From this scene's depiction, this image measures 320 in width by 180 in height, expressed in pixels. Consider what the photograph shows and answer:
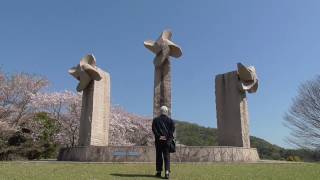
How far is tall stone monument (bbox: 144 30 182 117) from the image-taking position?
17.3 metres

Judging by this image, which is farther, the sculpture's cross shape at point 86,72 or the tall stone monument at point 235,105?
the tall stone monument at point 235,105

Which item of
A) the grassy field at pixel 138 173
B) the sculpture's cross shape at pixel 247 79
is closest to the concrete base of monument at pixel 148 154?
the grassy field at pixel 138 173

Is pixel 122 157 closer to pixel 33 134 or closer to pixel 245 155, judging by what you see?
pixel 245 155

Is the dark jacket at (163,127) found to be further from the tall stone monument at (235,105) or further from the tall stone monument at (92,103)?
the tall stone monument at (235,105)

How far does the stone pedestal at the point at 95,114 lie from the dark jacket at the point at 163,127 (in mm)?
7933

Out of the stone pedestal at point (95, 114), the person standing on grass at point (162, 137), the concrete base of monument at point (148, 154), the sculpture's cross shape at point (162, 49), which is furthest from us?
the sculpture's cross shape at point (162, 49)

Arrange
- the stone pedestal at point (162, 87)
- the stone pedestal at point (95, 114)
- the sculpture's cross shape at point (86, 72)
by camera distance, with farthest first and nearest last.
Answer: the stone pedestal at point (162, 87), the sculpture's cross shape at point (86, 72), the stone pedestal at point (95, 114)

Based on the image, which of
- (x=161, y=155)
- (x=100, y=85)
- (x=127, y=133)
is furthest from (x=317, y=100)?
(x=161, y=155)

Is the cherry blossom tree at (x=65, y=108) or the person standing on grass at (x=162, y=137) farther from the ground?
the cherry blossom tree at (x=65, y=108)

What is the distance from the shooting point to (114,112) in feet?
118

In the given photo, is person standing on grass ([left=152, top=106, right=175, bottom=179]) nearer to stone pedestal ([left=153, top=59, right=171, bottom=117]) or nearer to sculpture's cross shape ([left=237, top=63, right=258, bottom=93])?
stone pedestal ([left=153, top=59, right=171, bottom=117])

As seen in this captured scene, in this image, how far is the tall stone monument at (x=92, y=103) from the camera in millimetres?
16375

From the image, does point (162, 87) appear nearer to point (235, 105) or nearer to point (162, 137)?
point (235, 105)

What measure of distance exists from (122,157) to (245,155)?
4.93m
